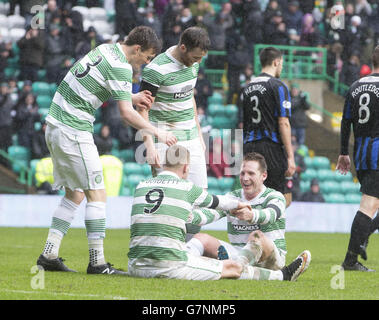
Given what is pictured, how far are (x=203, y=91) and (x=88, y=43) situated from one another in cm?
289

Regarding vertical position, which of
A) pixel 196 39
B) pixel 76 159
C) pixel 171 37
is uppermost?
pixel 196 39

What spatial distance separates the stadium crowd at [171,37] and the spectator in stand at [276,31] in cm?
3

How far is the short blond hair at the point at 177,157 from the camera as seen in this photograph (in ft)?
22.2

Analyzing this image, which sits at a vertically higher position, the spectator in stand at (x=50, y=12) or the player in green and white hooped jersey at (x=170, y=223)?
the spectator in stand at (x=50, y=12)

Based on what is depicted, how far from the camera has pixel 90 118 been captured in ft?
24.8

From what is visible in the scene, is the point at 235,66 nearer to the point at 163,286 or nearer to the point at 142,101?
the point at 142,101

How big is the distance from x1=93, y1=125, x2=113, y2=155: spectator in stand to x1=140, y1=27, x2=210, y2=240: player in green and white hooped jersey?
9.60 meters

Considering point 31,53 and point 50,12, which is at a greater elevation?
point 50,12

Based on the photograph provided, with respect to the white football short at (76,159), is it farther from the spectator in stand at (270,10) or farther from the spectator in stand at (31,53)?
the spectator in stand at (270,10)

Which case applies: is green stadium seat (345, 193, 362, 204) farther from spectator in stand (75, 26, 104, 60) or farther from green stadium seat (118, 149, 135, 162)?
spectator in stand (75, 26, 104, 60)

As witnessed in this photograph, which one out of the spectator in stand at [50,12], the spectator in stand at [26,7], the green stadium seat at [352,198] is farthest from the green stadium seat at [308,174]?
the spectator in stand at [26,7]

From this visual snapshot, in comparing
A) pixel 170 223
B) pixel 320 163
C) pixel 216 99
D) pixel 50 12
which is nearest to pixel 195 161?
pixel 170 223
